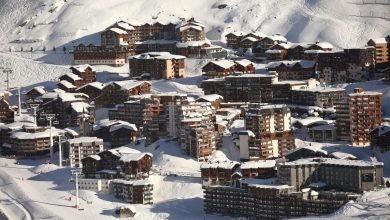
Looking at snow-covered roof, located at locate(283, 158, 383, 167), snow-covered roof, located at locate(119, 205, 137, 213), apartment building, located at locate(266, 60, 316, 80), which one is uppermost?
apartment building, located at locate(266, 60, 316, 80)

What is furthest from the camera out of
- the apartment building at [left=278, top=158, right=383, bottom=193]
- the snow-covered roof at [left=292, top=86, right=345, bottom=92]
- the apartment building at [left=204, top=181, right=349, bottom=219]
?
the snow-covered roof at [left=292, top=86, right=345, bottom=92]

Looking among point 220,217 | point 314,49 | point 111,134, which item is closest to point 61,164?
point 111,134

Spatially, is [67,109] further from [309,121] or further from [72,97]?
[309,121]

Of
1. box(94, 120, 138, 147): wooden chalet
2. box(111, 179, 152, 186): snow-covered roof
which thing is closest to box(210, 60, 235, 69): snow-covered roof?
box(94, 120, 138, 147): wooden chalet

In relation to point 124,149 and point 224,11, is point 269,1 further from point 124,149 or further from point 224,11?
point 124,149

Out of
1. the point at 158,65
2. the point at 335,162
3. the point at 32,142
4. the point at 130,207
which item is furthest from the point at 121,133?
the point at 335,162

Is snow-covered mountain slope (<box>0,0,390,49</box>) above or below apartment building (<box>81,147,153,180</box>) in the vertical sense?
above

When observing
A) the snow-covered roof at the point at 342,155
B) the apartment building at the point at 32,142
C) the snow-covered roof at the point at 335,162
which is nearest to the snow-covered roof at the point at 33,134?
the apartment building at the point at 32,142

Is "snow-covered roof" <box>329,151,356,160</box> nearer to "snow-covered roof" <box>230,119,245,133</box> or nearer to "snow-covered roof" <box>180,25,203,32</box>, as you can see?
"snow-covered roof" <box>230,119,245,133</box>
